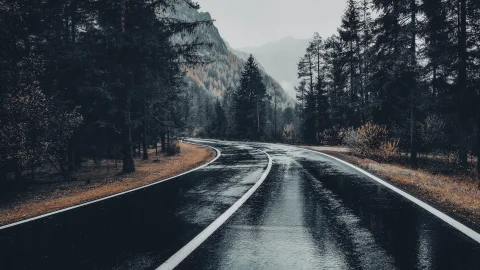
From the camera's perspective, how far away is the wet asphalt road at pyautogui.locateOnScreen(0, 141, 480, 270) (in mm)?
3332

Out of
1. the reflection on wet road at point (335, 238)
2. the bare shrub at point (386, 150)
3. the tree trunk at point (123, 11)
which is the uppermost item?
the tree trunk at point (123, 11)

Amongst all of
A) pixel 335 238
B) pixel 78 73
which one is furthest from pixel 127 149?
pixel 335 238

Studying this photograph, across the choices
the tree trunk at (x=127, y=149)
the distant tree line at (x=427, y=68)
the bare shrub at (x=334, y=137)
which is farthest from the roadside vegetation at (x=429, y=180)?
the tree trunk at (x=127, y=149)

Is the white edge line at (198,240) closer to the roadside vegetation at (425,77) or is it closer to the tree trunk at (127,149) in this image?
the roadside vegetation at (425,77)

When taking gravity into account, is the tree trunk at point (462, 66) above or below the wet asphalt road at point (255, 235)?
above

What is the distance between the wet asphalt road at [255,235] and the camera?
10.9ft

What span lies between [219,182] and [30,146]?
26.8 feet

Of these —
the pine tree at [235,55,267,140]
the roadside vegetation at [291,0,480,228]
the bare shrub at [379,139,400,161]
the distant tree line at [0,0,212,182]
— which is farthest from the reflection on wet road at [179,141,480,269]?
the pine tree at [235,55,267,140]

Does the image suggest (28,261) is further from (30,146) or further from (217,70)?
(217,70)

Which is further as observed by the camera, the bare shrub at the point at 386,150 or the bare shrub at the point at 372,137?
the bare shrub at the point at 372,137

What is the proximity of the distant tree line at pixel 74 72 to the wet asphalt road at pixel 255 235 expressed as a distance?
7.29m

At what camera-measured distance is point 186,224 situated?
4.85m

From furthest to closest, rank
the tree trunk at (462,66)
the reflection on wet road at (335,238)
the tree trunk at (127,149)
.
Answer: the tree trunk at (462,66) → the tree trunk at (127,149) → the reflection on wet road at (335,238)

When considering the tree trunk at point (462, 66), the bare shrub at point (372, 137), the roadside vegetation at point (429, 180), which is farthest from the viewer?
the bare shrub at point (372, 137)
